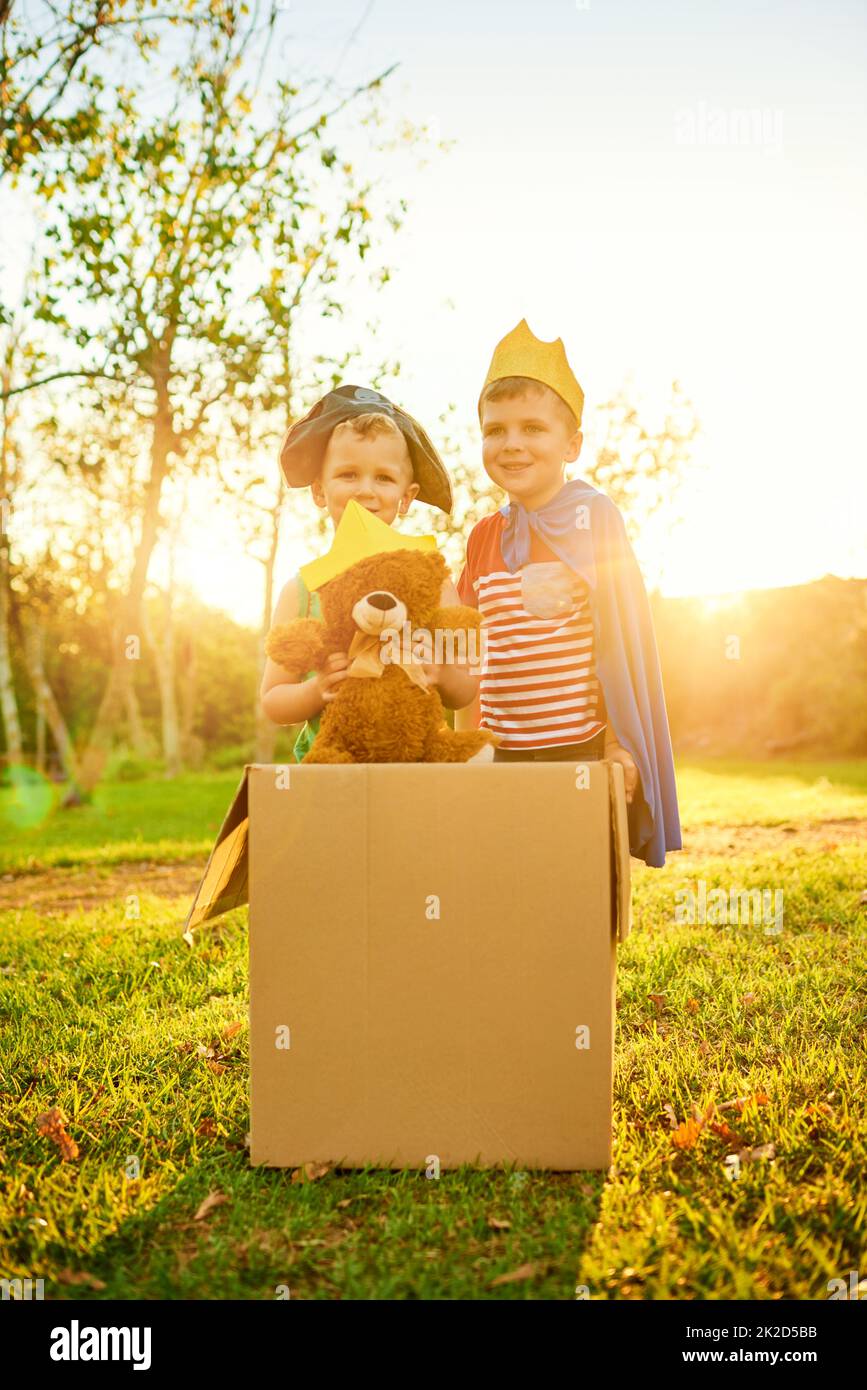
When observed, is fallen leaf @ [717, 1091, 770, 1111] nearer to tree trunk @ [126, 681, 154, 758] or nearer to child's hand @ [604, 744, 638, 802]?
child's hand @ [604, 744, 638, 802]

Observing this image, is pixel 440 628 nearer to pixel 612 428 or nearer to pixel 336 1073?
pixel 336 1073

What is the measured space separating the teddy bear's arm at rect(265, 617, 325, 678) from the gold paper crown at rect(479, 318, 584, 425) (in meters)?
0.96

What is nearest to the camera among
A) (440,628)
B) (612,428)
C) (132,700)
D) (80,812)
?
(440,628)

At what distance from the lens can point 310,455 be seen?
9.34 ft

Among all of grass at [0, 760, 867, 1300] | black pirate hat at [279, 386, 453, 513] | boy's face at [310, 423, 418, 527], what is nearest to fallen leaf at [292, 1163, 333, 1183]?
grass at [0, 760, 867, 1300]

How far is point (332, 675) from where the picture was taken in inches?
92.6

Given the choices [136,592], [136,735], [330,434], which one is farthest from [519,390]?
[136,735]

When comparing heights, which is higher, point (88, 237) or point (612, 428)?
point (612, 428)

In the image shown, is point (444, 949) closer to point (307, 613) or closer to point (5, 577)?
point (307, 613)

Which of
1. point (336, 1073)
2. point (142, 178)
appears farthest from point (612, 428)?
point (336, 1073)

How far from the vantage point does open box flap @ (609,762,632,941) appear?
2.09 metres

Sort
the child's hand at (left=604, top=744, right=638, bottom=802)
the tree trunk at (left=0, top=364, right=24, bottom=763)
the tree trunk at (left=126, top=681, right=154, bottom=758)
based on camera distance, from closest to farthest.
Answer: the child's hand at (left=604, top=744, right=638, bottom=802) < the tree trunk at (left=0, top=364, right=24, bottom=763) < the tree trunk at (left=126, top=681, right=154, bottom=758)
